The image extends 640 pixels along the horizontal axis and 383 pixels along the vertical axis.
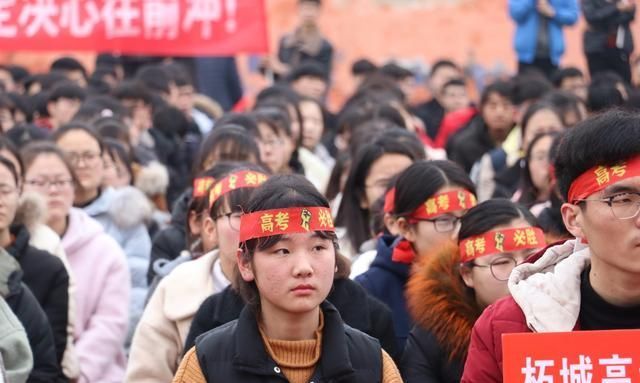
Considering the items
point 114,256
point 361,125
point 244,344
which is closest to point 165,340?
point 244,344

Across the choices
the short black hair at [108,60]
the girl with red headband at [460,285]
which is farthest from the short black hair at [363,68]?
the girl with red headband at [460,285]

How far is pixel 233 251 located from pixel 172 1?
22.7ft

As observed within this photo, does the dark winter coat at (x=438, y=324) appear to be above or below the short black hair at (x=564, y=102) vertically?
below

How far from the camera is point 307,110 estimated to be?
12055 millimetres

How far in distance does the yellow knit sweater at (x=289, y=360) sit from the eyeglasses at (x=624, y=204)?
46.3 inches

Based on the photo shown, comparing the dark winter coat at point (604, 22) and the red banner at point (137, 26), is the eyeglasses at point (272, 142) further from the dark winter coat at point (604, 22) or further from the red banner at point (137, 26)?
the dark winter coat at point (604, 22)

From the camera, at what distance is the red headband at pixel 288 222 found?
482 centimetres

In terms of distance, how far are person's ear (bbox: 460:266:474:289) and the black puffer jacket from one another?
198 centimetres

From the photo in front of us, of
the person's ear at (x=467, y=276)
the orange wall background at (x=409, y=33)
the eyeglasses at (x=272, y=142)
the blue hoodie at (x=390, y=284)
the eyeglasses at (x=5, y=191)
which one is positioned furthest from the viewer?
the orange wall background at (x=409, y=33)

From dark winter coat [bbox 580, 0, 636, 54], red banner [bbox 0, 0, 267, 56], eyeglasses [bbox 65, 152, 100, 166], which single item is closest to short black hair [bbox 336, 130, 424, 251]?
eyeglasses [bbox 65, 152, 100, 166]

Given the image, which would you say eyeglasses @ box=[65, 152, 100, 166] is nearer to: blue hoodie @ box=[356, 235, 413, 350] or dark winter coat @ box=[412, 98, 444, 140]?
blue hoodie @ box=[356, 235, 413, 350]

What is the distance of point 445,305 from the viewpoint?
225 inches

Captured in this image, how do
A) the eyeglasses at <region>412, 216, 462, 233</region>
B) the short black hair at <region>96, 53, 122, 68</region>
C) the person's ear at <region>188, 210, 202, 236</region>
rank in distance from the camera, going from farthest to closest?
the short black hair at <region>96, 53, 122, 68</region>, the person's ear at <region>188, 210, 202, 236</region>, the eyeglasses at <region>412, 216, 462, 233</region>

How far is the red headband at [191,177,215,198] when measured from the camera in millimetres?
7129
